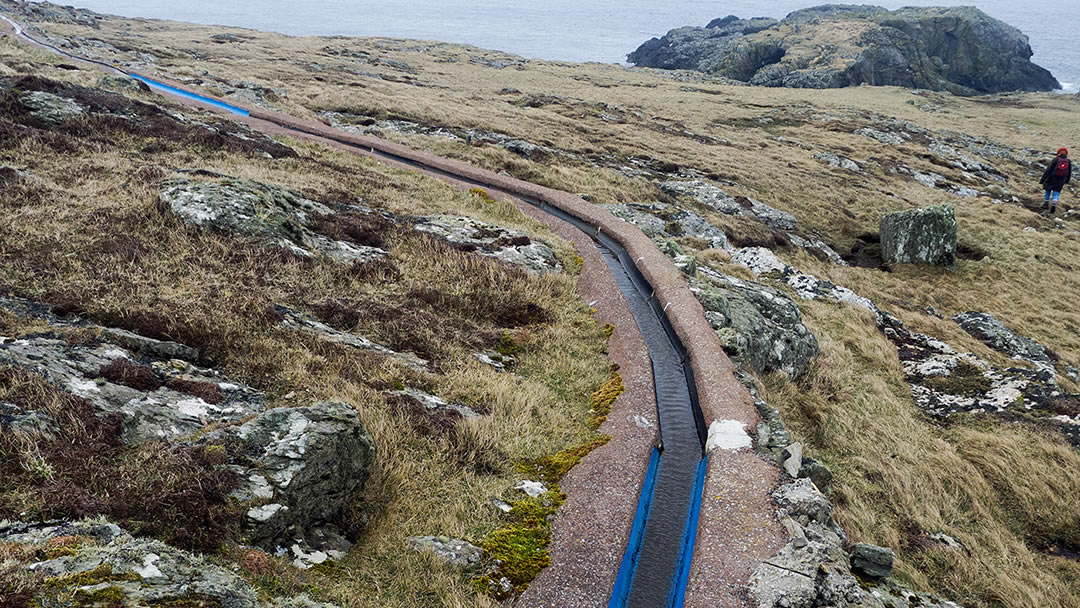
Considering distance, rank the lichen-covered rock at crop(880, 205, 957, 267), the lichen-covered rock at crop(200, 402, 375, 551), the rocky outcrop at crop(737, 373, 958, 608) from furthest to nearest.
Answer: the lichen-covered rock at crop(880, 205, 957, 267)
the rocky outcrop at crop(737, 373, 958, 608)
the lichen-covered rock at crop(200, 402, 375, 551)

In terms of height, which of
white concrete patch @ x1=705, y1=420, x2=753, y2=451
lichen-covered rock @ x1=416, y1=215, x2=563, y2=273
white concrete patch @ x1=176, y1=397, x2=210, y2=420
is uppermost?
lichen-covered rock @ x1=416, y1=215, x2=563, y2=273

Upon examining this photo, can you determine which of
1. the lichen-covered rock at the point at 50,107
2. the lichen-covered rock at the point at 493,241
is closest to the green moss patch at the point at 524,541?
the lichen-covered rock at the point at 493,241

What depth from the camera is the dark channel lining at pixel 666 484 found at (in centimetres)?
750

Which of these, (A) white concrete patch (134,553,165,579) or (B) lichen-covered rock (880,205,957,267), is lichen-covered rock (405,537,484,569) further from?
(B) lichen-covered rock (880,205,957,267)

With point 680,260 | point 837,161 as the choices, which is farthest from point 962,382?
point 837,161

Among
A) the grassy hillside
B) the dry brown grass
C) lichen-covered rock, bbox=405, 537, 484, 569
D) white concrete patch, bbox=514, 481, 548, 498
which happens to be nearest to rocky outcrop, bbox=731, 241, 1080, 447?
the grassy hillside

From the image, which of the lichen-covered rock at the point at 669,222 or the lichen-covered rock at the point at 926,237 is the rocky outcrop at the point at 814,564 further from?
the lichen-covered rock at the point at 926,237

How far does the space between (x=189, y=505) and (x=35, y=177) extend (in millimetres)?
15631

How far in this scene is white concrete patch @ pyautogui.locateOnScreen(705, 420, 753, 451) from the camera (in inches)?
385

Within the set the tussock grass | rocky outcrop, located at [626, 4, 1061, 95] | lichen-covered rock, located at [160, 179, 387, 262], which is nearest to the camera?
the tussock grass

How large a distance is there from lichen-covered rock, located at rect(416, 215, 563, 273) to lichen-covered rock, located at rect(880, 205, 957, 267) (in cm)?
2211

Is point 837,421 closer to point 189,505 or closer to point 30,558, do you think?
point 189,505

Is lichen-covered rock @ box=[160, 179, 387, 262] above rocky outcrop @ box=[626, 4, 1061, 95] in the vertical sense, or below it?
below

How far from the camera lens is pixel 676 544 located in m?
8.13
